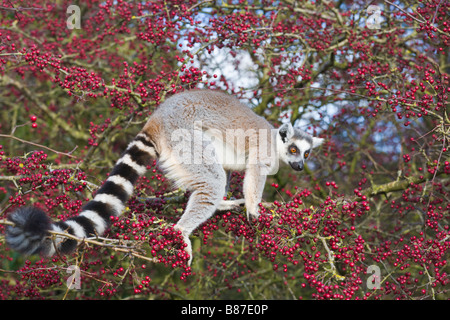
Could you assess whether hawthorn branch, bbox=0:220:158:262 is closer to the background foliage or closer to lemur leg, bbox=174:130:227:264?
the background foliage

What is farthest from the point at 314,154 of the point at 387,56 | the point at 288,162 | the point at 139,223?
the point at 139,223

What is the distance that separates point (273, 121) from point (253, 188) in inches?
98.5

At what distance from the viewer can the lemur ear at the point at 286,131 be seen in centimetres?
520

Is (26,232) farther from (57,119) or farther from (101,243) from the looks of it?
(57,119)

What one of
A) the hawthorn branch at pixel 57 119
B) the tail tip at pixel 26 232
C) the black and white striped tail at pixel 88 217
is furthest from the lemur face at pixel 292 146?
the hawthorn branch at pixel 57 119

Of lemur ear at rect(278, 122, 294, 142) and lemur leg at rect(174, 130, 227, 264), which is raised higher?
lemur leg at rect(174, 130, 227, 264)

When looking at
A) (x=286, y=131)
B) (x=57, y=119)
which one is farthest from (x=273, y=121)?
(x=57, y=119)

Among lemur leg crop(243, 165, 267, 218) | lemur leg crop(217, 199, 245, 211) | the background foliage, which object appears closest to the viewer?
the background foliage

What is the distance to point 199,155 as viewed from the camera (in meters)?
4.48

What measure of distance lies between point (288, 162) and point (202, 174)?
4.57 feet

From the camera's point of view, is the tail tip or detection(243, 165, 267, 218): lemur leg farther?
detection(243, 165, 267, 218): lemur leg

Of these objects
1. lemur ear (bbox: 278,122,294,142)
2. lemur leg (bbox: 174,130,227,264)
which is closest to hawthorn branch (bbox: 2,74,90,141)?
lemur leg (bbox: 174,130,227,264)

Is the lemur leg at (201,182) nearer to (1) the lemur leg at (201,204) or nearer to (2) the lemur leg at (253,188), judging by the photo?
(1) the lemur leg at (201,204)

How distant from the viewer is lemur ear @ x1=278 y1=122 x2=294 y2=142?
5.20 metres
